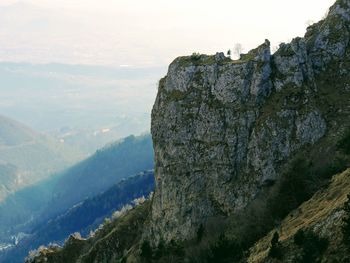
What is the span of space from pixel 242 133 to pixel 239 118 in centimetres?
290

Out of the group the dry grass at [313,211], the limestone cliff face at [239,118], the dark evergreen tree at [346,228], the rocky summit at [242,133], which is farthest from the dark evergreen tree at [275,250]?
the limestone cliff face at [239,118]

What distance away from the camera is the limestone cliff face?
100 metres

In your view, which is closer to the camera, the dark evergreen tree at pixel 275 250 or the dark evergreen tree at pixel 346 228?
the dark evergreen tree at pixel 346 228

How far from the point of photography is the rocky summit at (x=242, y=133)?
94375mm

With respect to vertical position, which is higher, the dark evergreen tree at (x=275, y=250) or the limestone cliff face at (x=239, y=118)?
the limestone cliff face at (x=239, y=118)

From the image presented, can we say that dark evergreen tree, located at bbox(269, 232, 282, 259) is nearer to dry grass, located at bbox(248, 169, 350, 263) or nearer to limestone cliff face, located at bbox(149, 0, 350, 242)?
dry grass, located at bbox(248, 169, 350, 263)

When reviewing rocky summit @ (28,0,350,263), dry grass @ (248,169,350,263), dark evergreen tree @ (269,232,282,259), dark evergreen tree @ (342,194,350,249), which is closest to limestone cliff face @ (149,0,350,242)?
rocky summit @ (28,0,350,263)

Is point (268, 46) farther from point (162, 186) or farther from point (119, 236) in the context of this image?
point (119, 236)

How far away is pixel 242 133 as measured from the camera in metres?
104

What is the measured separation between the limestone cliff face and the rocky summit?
0.61ft

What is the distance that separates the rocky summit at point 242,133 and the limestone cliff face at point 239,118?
185mm

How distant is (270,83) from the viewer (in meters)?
106

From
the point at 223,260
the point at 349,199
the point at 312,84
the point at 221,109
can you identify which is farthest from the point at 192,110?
the point at 349,199

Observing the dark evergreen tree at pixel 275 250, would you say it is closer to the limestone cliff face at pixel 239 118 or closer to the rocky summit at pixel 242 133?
the rocky summit at pixel 242 133
